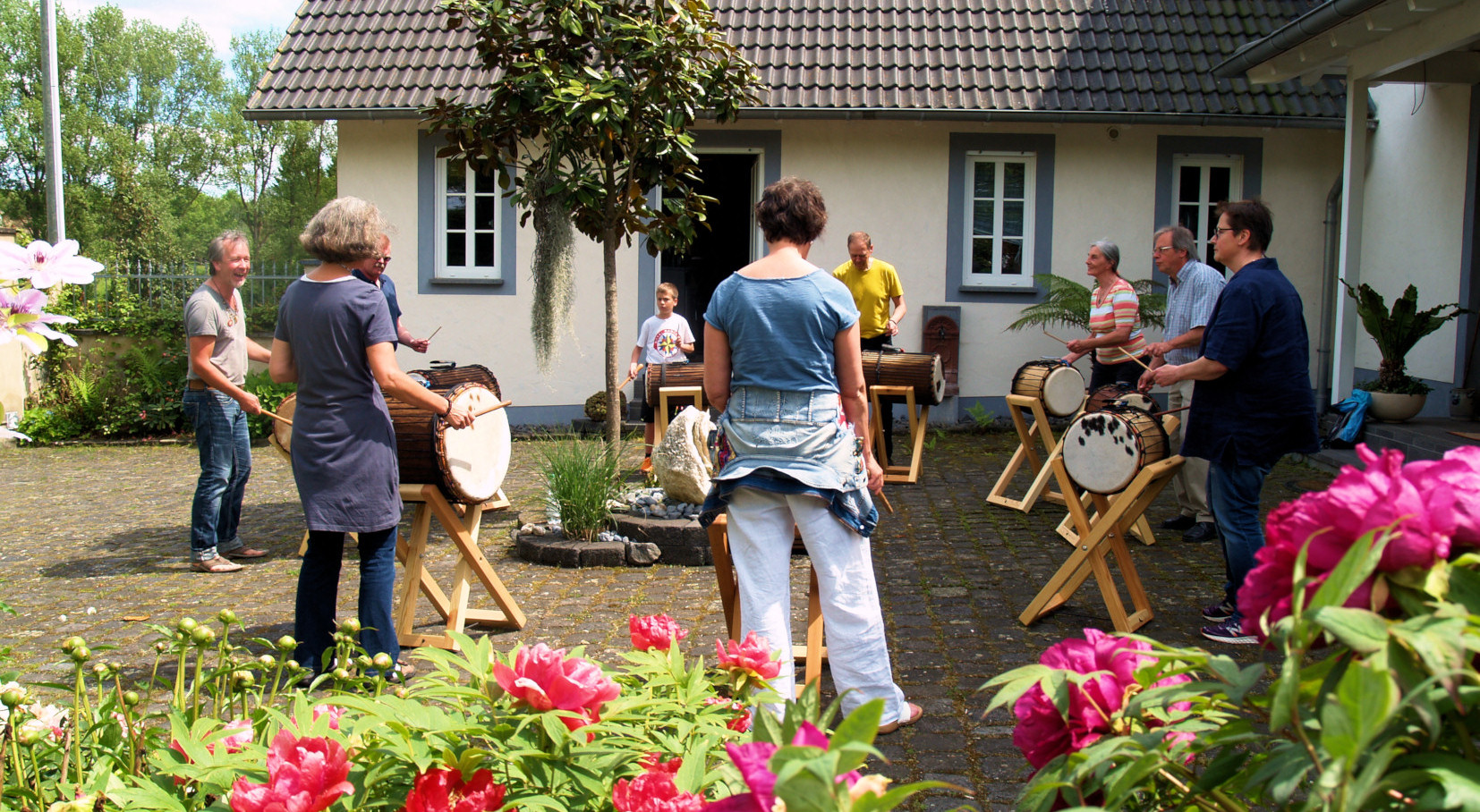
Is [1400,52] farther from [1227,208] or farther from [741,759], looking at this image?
[741,759]

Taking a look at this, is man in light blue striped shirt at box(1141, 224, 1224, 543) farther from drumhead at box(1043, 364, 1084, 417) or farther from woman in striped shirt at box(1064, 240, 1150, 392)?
drumhead at box(1043, 364, 1084, 417)

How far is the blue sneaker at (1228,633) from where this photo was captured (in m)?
4.68

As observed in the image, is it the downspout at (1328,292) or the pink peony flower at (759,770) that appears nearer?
the pink peony flower at (759,770)

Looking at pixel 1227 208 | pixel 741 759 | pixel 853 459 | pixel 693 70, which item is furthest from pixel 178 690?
pixel 693 70

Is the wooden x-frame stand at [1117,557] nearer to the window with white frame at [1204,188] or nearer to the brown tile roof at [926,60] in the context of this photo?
the brown tile roof at [926,60]

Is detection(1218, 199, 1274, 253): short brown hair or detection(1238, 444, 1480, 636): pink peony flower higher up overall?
detection(1218, 199, 1274, 253): short brown hair

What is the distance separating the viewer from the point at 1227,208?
4.88m

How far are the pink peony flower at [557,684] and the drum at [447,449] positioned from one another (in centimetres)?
310

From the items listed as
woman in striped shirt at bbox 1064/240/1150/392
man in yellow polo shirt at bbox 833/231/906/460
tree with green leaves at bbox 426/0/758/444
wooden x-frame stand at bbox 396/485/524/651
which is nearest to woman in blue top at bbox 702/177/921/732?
wooden x-frame stand at bbox 396/485/524/651

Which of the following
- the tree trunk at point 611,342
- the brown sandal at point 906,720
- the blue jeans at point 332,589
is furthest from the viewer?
the tree trunk at point 611,342

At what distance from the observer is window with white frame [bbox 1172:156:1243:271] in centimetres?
1189

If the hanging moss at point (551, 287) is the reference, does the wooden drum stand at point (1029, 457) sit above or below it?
below

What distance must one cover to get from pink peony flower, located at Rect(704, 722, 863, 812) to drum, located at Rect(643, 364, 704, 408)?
7552 millimetres

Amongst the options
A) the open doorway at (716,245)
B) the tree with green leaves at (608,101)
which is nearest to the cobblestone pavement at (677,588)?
the tree with green leaves at (608,101)
